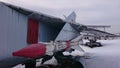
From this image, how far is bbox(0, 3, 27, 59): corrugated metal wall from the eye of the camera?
18.4ft

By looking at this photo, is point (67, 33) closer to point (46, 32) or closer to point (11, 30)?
point (46, 32)

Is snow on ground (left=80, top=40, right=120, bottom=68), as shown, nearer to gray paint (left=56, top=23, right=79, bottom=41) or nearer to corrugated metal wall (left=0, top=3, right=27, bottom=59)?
gray paint (left=56, top=23, right=79, bottom=41)

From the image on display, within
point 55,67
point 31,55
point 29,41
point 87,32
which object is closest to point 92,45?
point 87,32

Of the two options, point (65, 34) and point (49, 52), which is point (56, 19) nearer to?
point (65, 34)

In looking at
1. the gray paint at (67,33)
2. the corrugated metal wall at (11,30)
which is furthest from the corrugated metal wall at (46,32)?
the corrugated metal wall at (11,30)

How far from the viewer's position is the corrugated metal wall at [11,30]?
5609 mm

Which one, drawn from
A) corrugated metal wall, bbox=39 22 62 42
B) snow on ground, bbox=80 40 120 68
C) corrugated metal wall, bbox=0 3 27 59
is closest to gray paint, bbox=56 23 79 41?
corrugated metal wall, bbox=39 22 62 42

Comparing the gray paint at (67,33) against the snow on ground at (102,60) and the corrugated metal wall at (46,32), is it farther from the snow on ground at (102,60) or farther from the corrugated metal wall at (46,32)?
the snow on ground at (102,60)

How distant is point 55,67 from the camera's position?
32.1 ft

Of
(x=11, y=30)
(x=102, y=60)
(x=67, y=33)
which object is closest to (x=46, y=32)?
(x=67, y=33)

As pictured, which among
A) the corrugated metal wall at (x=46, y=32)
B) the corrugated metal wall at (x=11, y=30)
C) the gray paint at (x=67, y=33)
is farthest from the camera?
the gray paint at (x=67, y=33)

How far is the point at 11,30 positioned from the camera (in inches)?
240

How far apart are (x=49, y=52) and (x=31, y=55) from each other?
94cm

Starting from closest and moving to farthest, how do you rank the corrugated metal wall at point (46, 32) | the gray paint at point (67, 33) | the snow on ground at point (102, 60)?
the corrugated metal wall at point (46, 32) → the gray paint at point (67, 33) → the snow on ground at point (102, 60)
